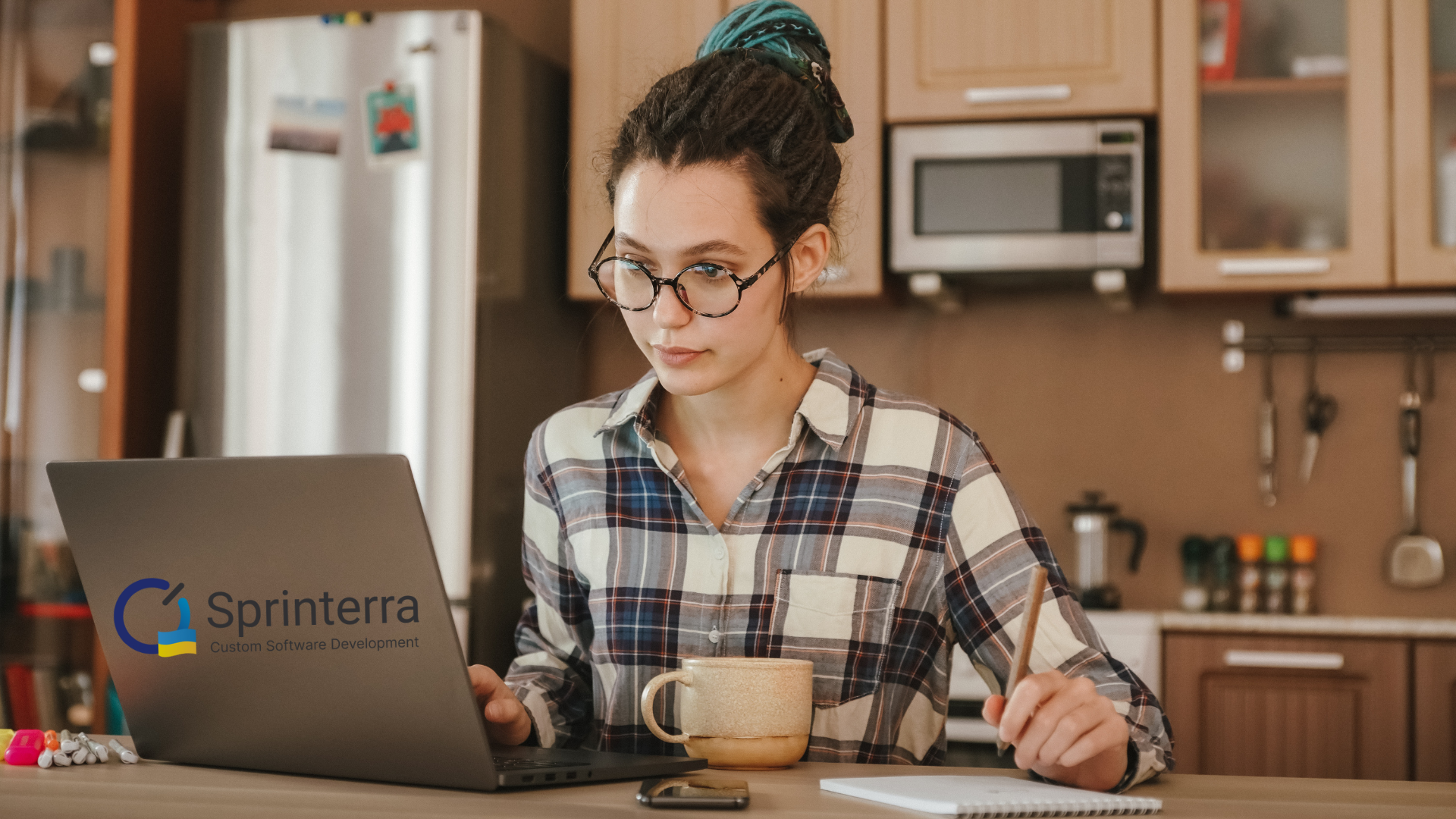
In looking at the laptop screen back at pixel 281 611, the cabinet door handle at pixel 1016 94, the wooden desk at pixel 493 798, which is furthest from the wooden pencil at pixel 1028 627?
the cabinet door handle at pixel 1016 94

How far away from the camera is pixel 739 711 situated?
2.80 ft

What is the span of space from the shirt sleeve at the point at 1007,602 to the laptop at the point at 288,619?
33 centimetres

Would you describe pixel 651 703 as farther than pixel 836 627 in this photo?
No

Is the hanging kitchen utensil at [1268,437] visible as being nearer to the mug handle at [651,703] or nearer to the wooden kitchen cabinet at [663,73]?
the wooden kitchen cabinet at [663,73]

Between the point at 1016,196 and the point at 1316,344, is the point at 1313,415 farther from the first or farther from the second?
the point at 1016,196

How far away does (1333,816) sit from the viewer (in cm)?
72

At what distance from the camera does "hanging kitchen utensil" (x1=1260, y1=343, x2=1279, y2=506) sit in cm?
261

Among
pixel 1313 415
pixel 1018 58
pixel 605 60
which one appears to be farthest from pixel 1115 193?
pixel 605 60

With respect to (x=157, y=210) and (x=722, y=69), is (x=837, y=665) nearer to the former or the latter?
(x=722, y=69)

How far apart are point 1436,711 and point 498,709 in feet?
6.24

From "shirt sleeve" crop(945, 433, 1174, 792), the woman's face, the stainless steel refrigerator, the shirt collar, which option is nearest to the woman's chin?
the woman's face

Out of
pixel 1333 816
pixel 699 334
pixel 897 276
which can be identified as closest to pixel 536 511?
pixel 699 334

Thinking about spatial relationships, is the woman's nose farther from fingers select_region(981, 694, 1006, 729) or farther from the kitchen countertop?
the kitchen countertop

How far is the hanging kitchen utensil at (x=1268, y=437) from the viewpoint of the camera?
2613mm
